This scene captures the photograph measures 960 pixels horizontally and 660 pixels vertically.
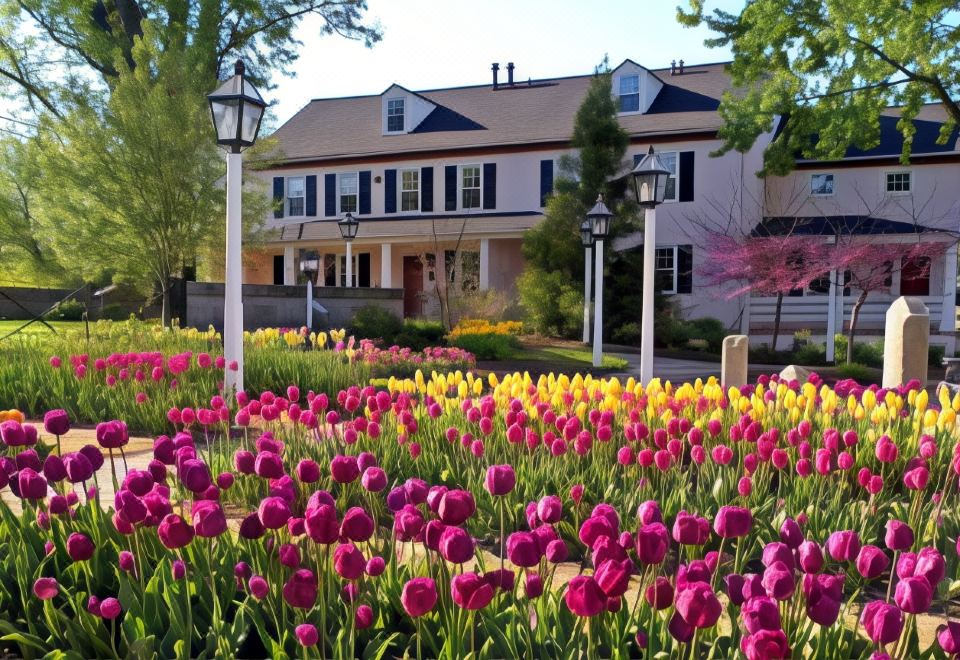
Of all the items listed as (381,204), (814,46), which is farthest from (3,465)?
(381,204)

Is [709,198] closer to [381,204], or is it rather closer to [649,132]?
[649,132]

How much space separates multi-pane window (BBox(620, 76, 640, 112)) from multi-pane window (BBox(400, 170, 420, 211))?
7727 mm

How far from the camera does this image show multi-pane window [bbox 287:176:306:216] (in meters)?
30.9

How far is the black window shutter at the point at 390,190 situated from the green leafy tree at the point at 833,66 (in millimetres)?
12808

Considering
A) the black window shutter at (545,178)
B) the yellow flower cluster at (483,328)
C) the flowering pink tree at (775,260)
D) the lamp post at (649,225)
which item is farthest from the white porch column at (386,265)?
the lamp post at (649,225)

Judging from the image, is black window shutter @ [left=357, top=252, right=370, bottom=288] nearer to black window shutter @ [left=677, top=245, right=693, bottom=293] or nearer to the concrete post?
black window shutter @ [left=677, top=245, right=693, bottom=293]

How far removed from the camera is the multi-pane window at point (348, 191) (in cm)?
3005

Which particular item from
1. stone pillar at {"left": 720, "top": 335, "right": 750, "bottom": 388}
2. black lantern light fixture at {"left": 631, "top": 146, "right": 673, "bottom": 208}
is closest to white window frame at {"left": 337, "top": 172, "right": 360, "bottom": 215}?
black lantern light fixture at {"left": 631, "top": 146, "right": 673, "bottom": 208}

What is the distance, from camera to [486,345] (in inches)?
629

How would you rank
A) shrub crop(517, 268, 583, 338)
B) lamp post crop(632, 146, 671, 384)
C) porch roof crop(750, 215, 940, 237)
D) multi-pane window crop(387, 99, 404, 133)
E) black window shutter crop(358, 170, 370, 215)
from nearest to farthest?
1. lamp post crop(632, 146, 671, 384)
2. shrub crop(517, 268, 583, 338)
3. porch roof crop(750, 215, 940, 237)
4. black window shutter crop(358, 170, 370, 215)
5. multi-pane window crop(387, 99, 404, 133)

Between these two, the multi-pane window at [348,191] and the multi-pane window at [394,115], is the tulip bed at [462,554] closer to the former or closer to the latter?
the multi-pane window at [348,191]

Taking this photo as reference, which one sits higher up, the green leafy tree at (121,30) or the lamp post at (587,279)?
the green leafy tree at (121,30)

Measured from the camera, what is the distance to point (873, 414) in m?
4.83

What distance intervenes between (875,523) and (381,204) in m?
27.2
